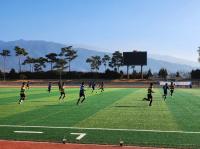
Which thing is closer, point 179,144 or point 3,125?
point 179,144

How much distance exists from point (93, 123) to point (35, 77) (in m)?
107

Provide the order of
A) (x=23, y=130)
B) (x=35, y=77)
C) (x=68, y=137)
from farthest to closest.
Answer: (x=35, y=77) → (x=23, y=130) → (x=68, y=137)

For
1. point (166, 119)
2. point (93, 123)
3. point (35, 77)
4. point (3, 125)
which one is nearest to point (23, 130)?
point (3, 125)

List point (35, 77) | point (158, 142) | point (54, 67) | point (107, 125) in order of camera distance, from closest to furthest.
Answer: point (158, 142)
point (107, 125)
point (35, 77)
point (54, 67)

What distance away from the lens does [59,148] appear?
14.1m

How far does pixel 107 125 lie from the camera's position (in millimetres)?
19375

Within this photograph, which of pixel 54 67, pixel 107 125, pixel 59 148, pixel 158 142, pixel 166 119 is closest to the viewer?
pixel 59 148

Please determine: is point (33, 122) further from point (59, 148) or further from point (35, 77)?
point (35, 77)

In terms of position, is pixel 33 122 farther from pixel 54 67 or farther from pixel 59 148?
pixel 54 67

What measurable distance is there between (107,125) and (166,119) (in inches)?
161

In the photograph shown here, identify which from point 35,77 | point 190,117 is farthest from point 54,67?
point 190,117

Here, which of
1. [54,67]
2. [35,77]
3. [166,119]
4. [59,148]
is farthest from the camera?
[54,67]

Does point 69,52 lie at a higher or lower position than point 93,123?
higher

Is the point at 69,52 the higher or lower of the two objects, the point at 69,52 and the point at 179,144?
the higher
